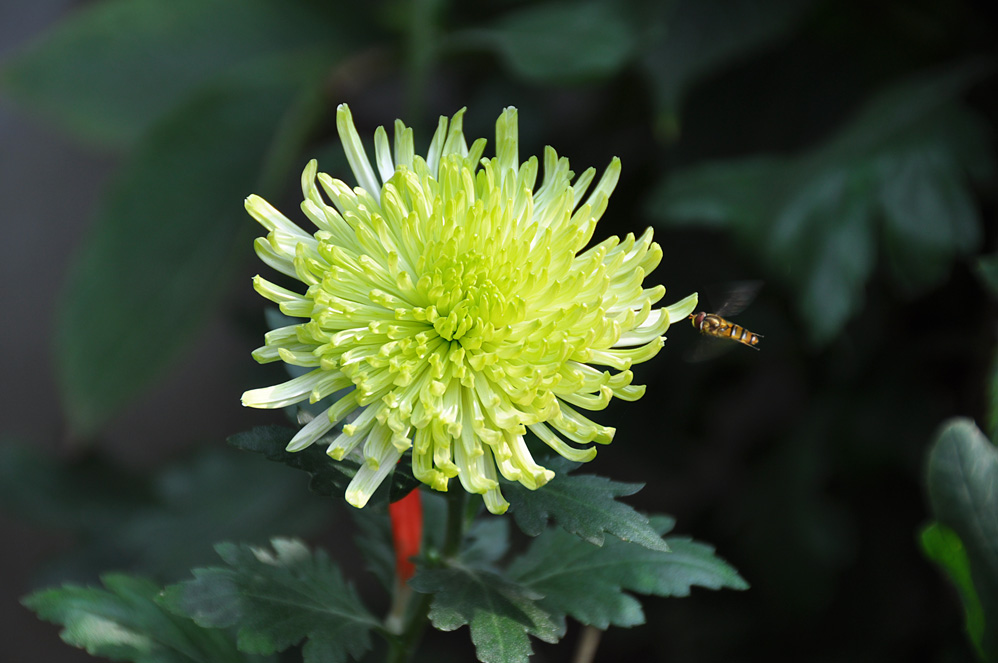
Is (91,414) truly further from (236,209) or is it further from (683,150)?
(683,150)

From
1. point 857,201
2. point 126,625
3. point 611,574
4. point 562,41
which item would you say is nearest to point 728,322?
point 611,574

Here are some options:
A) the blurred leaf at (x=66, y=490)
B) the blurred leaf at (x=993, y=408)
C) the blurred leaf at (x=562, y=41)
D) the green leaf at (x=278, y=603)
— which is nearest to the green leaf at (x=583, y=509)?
the green leaf at (x=278, y=603)

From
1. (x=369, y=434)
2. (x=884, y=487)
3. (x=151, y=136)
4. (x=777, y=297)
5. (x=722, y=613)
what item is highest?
(x=151, y=136)

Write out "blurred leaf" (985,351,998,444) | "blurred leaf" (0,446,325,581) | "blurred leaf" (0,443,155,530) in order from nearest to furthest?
"blurred leaf" (985,351,998,444) → "blurred leaf" (0,446,325,581) → "blurred leaf" (0,443,155,530)

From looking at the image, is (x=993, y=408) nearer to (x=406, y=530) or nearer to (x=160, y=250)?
(x=406, y=530)

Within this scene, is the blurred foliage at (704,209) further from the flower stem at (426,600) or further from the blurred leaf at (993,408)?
the flower stem at (426,600)

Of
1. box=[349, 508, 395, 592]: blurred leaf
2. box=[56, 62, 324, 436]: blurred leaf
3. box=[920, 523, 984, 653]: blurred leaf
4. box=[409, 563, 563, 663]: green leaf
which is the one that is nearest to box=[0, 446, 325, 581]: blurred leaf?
box=[56, 62, 324, 436]: blurred leaf

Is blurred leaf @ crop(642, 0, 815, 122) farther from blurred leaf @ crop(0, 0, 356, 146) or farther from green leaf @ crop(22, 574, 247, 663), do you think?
green leaf @ crop(22, 574, 247, 663)

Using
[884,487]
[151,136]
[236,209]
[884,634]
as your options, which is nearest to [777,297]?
[884,487]
